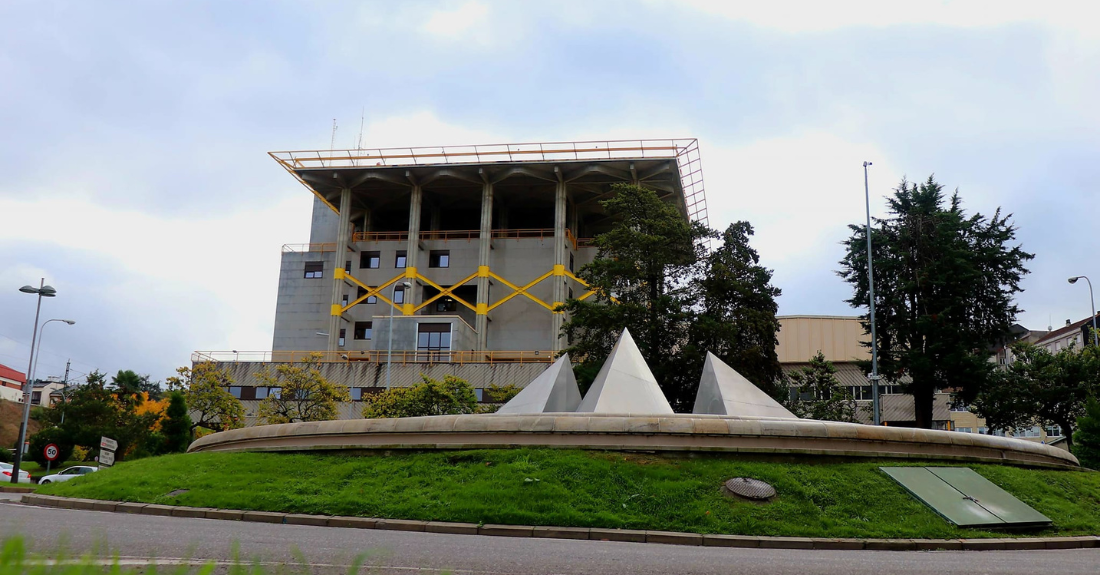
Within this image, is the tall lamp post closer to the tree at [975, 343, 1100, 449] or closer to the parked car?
the tree at [975, 343, 1100, 449]

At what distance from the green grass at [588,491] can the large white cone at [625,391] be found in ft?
11.2

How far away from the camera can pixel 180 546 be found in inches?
328

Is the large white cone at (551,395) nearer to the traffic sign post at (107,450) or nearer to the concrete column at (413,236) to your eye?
the traffic sign post at (107,450)

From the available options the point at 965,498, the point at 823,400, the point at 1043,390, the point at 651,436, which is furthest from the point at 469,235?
the point at 965,498

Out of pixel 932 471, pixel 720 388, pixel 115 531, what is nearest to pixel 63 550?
pixel 115 531

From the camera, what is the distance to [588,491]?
13.6 meters

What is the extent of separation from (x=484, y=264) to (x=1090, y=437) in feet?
119

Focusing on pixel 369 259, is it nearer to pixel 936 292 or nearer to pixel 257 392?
pixel 257 392

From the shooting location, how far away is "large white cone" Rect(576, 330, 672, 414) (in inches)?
736

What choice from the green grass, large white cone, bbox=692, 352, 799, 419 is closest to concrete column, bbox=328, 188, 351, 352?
large white cone, bbox=692, 352, 799, 419

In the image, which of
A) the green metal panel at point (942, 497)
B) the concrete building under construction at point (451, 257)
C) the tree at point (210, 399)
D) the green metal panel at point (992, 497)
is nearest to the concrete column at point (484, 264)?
the concrete building under construction at point (451, 257)

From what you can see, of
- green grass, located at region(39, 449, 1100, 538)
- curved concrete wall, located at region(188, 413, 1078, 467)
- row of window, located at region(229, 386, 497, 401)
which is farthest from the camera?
row of window, located at region(229, 386, 497, 401)

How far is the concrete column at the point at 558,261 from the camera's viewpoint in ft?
178

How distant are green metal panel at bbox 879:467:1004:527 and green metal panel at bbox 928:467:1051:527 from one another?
18 centimetres
